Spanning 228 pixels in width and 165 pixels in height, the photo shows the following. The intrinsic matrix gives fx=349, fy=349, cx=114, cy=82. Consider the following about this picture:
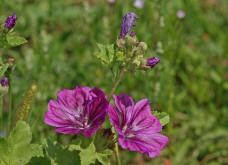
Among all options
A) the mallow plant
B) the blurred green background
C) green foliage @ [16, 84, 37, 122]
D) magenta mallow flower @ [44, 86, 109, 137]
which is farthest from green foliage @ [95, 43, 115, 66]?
the blurred green background

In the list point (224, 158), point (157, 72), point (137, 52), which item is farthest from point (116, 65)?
point (224, 158)

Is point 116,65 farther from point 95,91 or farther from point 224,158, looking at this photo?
point 224,158

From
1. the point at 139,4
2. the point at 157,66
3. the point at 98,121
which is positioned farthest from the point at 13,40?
the point at 139,4

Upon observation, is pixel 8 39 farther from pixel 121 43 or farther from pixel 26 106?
pixel 121 43

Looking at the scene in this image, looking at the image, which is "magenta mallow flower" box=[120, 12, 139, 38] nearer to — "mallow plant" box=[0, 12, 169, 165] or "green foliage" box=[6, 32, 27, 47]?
"mallow plant" box=[0, 12, 169, 165]

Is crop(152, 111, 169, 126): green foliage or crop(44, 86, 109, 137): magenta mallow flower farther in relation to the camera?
crop(152, 111, 169, 126): green foliage

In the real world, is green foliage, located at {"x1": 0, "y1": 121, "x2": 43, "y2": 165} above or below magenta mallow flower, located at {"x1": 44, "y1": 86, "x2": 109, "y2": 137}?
below
